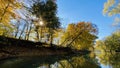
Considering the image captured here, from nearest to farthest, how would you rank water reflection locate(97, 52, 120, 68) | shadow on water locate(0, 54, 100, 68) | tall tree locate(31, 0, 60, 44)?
1. shadow on water locate(0, 54, 100, 68)
2. water reflection locate(97, 52, 120, 68)
3. tall tree locate(31, 0, 60, 44)

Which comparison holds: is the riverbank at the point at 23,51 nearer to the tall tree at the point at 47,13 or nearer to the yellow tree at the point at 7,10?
the yellow tree at the point at 7,10

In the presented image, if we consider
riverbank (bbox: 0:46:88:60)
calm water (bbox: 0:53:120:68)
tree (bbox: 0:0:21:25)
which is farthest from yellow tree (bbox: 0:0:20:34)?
calm water (bbox: 0:53:120:68)

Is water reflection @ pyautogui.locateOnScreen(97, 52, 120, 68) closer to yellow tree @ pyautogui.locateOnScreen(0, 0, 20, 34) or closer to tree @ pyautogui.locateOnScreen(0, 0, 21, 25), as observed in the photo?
tree @ pyautogui.locateOnScreen(0, 0, 21, 25)

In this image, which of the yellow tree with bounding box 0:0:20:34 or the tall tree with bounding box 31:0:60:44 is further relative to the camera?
the tall tree with bounding box 31:0:60:44

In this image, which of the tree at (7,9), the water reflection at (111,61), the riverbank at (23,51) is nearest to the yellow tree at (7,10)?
the tree at (7,9)

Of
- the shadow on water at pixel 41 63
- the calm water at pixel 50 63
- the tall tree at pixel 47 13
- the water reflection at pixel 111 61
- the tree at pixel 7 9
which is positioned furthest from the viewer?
the tall tree at pixel 47 13

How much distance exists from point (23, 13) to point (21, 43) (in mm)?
4773

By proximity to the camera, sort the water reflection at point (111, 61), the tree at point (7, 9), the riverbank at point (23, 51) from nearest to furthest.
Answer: the water reflection at point (111, 61)
the riverbank at point (23, 51)
the tree at point (7, 9)

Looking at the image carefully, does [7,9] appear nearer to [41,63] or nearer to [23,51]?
[23,51]

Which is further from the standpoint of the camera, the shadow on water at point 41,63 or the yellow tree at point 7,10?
the yellow tree at point 7,10

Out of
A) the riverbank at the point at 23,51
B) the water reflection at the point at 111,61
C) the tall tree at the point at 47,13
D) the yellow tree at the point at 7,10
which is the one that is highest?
the tall tree at the point at 47,13

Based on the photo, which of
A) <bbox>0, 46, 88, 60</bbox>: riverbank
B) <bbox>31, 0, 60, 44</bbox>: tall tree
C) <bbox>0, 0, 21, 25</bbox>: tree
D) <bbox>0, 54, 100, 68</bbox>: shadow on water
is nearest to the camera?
<bbox>0, 54, 100, 68</bbox>: shadow on water

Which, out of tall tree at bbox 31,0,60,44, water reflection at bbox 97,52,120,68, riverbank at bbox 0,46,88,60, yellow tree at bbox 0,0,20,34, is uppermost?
tall tree at bbox 31,0,60,44

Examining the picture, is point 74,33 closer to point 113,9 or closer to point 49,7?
point 49,7
